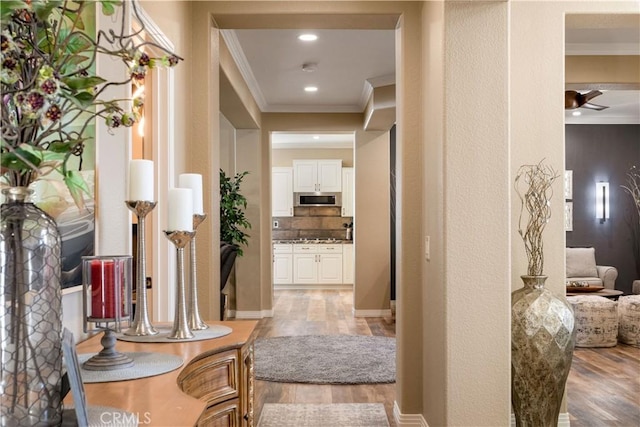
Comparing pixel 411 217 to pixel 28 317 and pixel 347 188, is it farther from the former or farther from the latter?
pixel 347 188

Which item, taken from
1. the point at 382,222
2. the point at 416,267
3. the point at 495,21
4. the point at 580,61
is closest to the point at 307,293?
the point at 382,222

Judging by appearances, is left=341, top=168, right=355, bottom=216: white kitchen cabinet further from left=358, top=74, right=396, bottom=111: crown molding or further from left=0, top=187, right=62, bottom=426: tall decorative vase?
left=0, top=187, right=62, bottom=426: tall decorative vase

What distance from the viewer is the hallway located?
4086mm

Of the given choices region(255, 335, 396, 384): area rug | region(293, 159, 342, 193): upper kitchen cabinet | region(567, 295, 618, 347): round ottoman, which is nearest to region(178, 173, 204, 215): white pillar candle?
region(255, 335, 396, 384): area rug

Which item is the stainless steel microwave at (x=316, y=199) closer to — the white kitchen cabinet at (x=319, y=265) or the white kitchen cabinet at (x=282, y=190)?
the white kitchen cabinet at (x=282, y=190)

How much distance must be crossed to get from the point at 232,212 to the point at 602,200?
5.71 meters

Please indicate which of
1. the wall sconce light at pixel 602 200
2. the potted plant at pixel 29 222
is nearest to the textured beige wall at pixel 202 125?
the potted plant at pixel 29 222

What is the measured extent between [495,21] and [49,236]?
2302mm

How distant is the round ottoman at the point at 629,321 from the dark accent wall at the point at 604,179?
2.76 m

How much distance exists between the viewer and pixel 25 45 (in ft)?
3.45

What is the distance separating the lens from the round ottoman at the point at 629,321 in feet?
19.1

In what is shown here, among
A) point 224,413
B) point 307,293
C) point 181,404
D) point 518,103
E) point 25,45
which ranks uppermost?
point 518,103

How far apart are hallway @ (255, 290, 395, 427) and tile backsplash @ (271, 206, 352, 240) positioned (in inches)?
55.6

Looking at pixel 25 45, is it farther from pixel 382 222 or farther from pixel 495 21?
pixel 382 222
